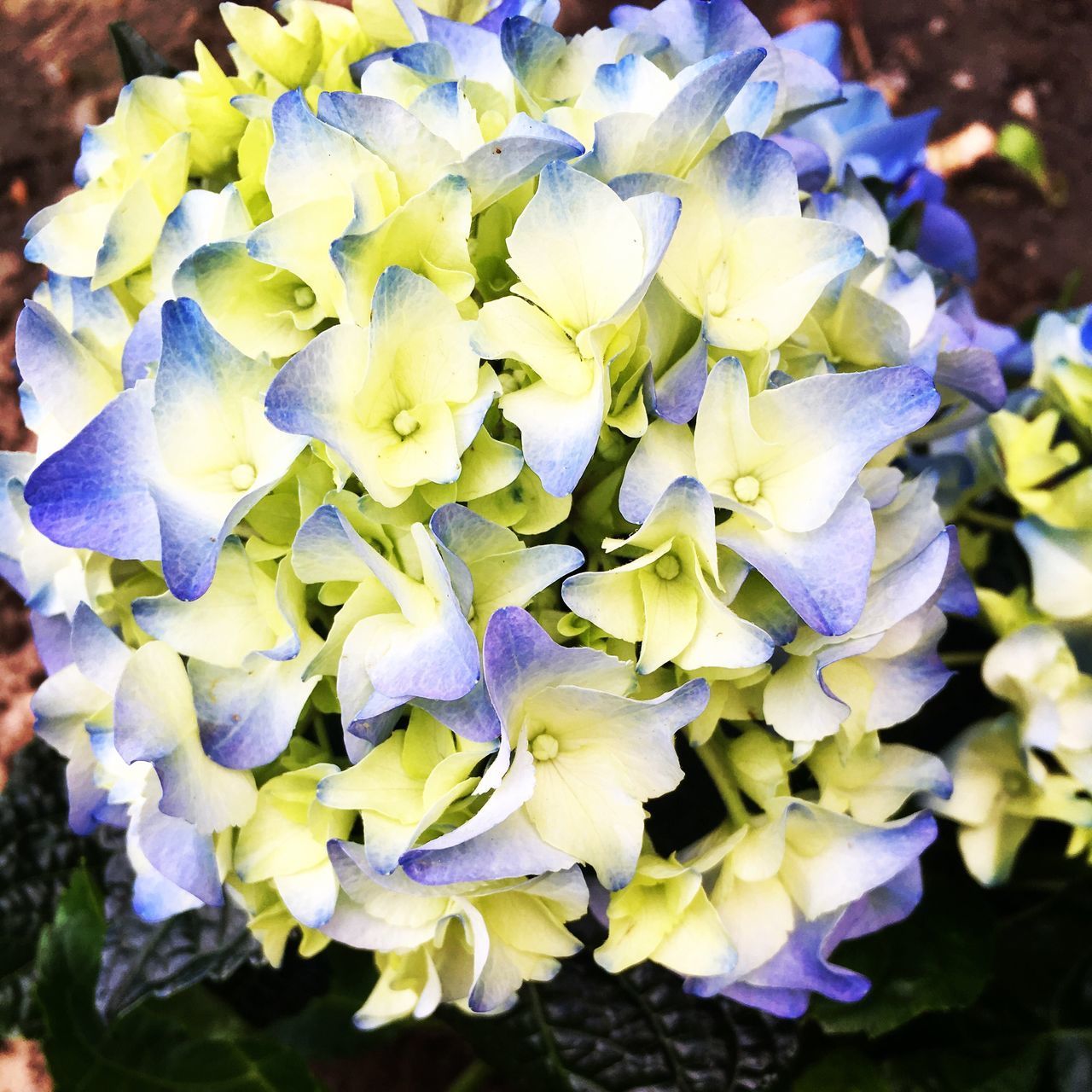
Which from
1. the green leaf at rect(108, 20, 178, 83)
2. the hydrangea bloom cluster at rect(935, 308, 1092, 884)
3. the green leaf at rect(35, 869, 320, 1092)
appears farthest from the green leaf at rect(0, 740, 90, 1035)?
the hydrangea bloom cluster at rect(935, 308, 1092, 884)

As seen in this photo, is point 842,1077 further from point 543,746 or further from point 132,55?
point 132,55

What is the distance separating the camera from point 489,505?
0.44 meters

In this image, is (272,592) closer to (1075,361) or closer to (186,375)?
(186,375)

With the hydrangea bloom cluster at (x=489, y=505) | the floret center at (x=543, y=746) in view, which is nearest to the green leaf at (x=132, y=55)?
the hydrangea bloom cluster at (x=489, y=505)

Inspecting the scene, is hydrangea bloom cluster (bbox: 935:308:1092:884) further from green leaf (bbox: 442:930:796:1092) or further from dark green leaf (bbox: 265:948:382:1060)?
dark green leaf (bbox: 265:948:382:1060)

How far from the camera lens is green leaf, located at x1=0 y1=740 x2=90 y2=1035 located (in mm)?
754

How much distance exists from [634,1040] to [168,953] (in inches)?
11.1

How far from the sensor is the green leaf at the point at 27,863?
0.75 meters

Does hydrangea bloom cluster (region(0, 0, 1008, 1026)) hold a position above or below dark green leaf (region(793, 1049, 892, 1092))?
above

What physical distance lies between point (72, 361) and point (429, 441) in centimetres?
19

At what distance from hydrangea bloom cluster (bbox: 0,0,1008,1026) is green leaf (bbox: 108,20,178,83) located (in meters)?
0.12

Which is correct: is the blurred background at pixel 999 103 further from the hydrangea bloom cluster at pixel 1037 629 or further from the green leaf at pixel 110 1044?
the hydrangea bloom cluster at pixel 1037 629

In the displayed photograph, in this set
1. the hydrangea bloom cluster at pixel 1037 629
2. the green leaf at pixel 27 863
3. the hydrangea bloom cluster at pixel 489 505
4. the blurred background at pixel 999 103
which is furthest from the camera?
the blurred background at pixel 999 103

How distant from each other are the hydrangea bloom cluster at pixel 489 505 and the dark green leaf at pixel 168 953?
4.1 inches
